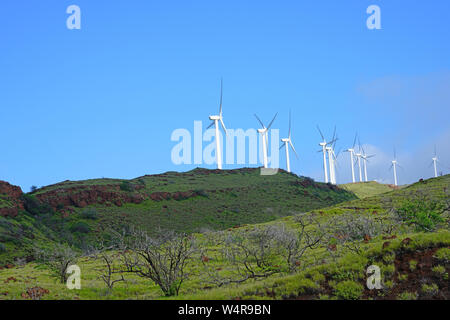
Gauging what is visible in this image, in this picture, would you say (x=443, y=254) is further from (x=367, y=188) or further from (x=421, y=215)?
(x=367, y=188)

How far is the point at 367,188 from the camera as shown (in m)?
168

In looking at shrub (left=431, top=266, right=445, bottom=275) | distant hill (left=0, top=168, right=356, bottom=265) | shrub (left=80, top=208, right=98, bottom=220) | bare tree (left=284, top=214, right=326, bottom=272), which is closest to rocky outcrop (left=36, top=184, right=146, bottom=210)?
distant hill (left=0, top=168, right=356, bottom=265)

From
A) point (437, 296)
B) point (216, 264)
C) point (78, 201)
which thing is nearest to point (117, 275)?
point (216, 264)

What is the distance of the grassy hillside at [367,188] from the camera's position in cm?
15912

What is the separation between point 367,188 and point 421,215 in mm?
141941

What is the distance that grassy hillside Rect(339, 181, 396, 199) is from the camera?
522 ft

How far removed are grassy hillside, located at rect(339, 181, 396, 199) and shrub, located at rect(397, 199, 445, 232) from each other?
121718 millimetres

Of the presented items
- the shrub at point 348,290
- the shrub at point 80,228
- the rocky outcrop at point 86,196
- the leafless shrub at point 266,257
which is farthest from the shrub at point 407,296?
the rocky outcrop at point 86,196

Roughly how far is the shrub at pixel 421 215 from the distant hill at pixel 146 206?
3489 centimetres

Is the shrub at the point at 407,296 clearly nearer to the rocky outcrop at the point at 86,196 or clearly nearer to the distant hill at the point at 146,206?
the distant hill at the point at 146,206

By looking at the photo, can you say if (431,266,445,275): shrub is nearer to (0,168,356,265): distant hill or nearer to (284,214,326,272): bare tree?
(284,214,326,272): bare tree
